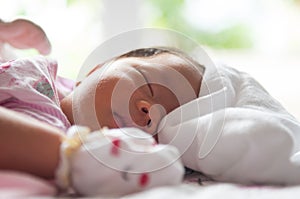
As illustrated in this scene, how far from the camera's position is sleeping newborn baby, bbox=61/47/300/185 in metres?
0.81

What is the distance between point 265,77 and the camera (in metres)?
1.87

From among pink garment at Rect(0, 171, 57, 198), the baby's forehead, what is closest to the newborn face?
the baby's forehead

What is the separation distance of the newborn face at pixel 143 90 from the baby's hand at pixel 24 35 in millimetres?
186

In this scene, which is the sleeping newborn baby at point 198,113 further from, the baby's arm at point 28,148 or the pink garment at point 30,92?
the baby's arm at point 28,148

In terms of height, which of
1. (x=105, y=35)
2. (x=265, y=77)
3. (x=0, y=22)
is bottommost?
(x=265, y=77)

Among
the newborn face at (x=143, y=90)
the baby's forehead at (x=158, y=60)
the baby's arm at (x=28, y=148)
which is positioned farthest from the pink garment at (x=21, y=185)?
the baby's forehead at (x=158, y=60)

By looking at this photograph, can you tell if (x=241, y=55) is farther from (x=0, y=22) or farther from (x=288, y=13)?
(x=0, y=22)

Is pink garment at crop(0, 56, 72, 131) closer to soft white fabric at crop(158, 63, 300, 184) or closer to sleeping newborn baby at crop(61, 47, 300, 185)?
sleeping newborn baby at crop(61, 47, 300, 185)

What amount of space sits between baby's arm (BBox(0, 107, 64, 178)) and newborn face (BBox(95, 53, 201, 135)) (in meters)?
0.27

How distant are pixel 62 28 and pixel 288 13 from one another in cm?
80

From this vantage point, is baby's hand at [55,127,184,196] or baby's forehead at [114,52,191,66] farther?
baby's forehead at [114,52,191,66]

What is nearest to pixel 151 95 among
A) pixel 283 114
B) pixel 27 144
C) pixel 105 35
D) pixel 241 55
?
pixel 283 114

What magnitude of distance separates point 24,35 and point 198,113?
1.47 ft

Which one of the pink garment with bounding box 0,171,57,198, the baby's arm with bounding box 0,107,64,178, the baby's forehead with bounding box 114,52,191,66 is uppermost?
the baby's forehead with bounding box 114,52,191,66
